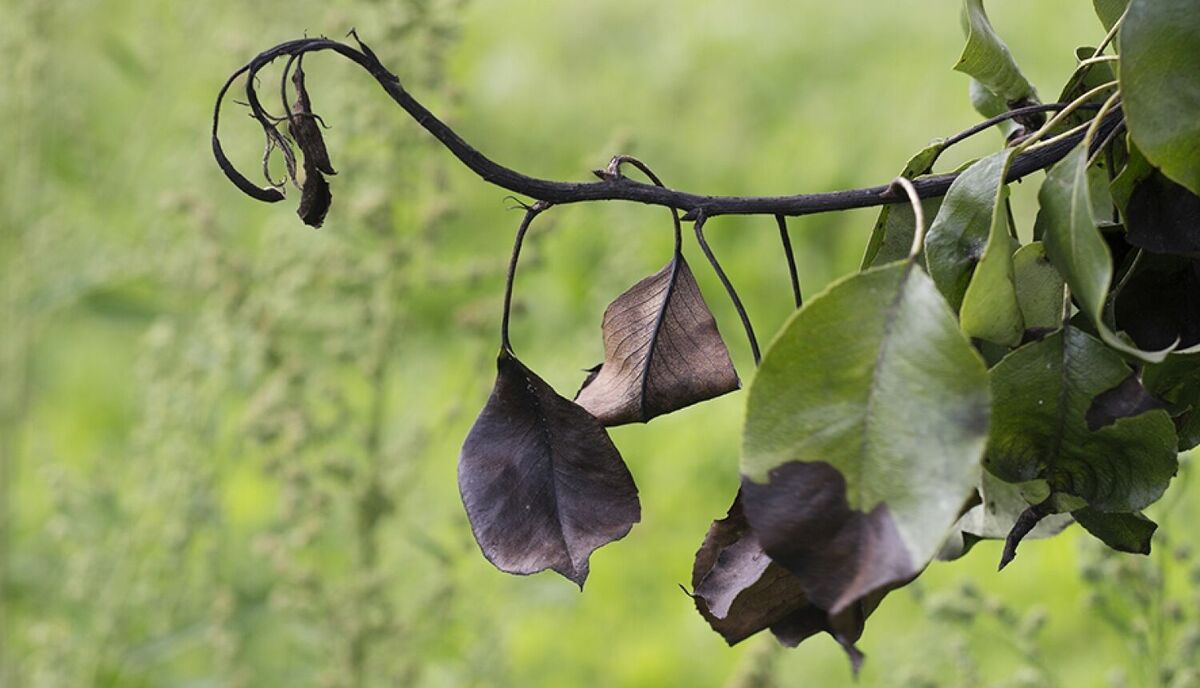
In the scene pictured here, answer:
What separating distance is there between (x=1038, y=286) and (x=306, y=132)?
175mm

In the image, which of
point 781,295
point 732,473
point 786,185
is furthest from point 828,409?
point 786,185

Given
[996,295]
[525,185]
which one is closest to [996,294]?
[996,295]

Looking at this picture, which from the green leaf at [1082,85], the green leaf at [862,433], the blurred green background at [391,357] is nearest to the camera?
the green leaf at [862,433]

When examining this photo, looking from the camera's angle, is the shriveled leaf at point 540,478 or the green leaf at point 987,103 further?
the green leaf at point 987,103

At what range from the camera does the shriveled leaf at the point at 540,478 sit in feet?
1.09

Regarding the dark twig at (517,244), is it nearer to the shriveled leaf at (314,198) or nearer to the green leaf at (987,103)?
the shriveled leaf at (314,198)

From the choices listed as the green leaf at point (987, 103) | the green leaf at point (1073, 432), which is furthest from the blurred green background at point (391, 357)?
the green leaf at point (1073, 432)

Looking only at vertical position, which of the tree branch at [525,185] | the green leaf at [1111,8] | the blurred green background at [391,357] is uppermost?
the tree branch at [525,185]

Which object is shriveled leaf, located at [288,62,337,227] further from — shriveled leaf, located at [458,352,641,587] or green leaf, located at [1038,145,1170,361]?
green leaf, located at [1038,145,1170,361]

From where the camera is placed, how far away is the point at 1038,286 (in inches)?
13.3

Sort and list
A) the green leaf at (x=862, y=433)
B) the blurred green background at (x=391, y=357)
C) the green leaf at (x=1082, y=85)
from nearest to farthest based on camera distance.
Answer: the green leaf at (x=862, y=433) < the green leaf at (x=1082, y=85) < the blurred green background at (x=391, y=357)

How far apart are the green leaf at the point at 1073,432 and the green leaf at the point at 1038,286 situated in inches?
0.5

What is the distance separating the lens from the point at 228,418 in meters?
1.98

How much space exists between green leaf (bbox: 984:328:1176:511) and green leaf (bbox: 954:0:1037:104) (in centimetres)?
11
